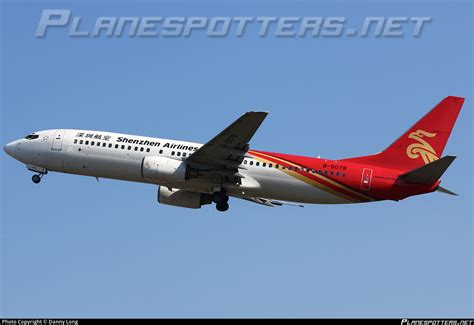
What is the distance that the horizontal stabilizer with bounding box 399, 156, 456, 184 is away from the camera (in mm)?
48031

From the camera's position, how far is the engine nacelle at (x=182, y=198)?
56.5 meters

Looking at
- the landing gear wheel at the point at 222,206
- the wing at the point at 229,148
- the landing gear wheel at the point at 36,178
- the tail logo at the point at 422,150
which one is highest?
the tail logo at the point at 422,150

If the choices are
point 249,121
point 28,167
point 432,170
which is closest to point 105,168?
point 28,167

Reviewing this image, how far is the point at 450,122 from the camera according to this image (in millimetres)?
53375

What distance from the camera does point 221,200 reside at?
2106 inches

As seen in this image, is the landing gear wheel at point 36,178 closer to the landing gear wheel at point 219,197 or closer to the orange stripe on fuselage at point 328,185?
the landing gear wheel at point 219,197

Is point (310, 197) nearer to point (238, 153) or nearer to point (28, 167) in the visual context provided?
point (238, 153)

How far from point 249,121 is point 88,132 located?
1289 cm

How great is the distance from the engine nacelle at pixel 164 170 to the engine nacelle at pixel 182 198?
4453 mm

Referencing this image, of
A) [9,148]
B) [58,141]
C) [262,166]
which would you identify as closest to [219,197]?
[262,166]

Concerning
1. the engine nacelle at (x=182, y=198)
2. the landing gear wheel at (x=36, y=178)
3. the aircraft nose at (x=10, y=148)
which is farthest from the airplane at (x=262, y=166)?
the aircraft nose at (x=10, y=148)

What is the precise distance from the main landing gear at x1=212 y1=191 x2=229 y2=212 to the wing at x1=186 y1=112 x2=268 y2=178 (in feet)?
5.36

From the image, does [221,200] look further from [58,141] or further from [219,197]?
[58,141]

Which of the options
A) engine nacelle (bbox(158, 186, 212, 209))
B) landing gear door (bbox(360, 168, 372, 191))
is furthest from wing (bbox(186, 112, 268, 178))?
landing gear door (bbox(360, 168, 372, 191))
